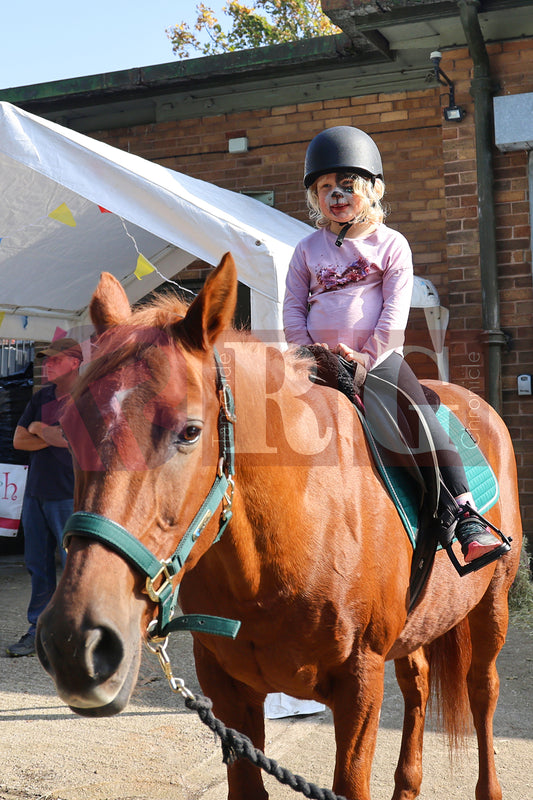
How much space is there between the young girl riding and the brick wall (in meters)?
4.11

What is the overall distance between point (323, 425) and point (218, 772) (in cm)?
208

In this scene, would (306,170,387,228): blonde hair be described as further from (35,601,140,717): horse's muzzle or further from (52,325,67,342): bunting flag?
(52,325,67,342): bunting flag

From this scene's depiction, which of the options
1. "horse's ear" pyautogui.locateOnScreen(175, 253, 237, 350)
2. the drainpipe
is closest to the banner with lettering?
the drainpipe

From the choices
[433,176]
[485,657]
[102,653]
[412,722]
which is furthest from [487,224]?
[102,653]

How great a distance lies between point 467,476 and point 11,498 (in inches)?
209

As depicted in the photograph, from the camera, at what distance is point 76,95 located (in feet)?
27.9

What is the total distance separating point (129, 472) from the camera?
62.2 inches

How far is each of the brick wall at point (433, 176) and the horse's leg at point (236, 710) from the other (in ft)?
15.7

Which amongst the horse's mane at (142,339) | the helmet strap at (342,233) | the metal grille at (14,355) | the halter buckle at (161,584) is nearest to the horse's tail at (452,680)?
the helmet strap at (342,233)

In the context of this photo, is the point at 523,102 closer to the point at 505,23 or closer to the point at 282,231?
the point at 505,23

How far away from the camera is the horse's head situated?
57.2 inches

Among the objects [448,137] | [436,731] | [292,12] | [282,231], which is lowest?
[436,731]

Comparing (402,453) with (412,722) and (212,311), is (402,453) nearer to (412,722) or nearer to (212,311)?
(212,311)

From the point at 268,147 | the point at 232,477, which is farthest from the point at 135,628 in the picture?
the point at 268,147
